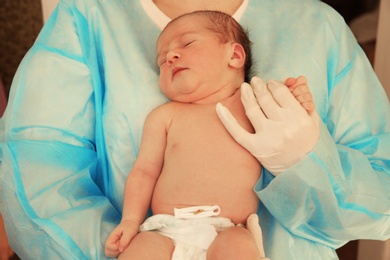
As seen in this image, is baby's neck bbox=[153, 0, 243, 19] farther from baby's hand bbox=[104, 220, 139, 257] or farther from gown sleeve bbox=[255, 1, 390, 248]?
baby's hand bbox=[104, 220, 139, 257]

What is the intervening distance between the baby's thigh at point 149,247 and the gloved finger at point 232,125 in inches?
8.3

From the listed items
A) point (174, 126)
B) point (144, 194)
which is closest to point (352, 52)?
point (174, 126)

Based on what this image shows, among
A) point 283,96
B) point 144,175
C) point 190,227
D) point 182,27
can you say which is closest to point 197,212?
point 190,227

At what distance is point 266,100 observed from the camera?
965 millimetres

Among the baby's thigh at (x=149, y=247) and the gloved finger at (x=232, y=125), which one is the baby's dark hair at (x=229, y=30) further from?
the baby's thigh at (x=149, y=247)

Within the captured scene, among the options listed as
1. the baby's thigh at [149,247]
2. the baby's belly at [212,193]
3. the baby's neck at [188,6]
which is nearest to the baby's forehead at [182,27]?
the baby's neck at [188,6]

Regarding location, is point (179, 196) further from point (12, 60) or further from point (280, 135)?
point (12, 60)

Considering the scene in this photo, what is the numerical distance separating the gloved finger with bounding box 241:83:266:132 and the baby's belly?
0.31ft

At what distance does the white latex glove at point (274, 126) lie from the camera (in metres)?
0.92

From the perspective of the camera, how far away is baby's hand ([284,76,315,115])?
37.3 inches

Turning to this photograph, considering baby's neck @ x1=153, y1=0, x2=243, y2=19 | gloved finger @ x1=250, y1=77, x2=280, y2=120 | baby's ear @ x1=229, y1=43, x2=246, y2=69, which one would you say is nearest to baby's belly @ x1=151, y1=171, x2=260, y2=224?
gloved finger @ x1=250, y1=77, x2=280, y2=120

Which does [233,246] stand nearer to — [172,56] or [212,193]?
[212,193]

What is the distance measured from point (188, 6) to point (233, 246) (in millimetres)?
570

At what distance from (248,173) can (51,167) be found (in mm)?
354
